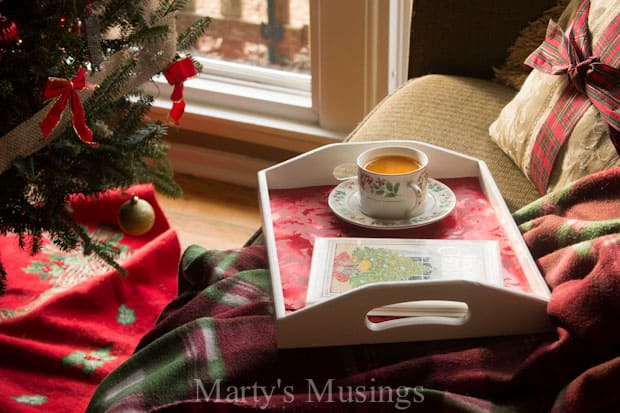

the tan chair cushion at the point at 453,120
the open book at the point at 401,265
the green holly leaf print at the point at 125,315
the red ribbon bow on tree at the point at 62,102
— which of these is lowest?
the green holly leaf print at the point at 125,315

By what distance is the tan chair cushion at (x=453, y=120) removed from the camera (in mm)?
1290

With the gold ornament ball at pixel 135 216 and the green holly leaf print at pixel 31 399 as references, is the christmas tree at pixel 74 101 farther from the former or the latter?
the green holly leaf print at pixel 31 399

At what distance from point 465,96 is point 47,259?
40.8 inches

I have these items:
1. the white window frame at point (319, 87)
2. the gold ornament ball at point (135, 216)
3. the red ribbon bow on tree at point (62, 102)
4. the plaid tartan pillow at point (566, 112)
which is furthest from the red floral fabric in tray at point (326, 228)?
the white window frame at point (319, 87)

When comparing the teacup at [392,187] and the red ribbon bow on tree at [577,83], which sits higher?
the red ribbon bow on tree at [577,83]

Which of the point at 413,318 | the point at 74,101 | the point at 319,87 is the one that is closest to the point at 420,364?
the point at 413,318

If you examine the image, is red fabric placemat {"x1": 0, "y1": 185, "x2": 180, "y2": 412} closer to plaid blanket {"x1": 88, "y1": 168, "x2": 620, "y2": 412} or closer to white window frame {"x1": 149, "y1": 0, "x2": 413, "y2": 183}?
white window frame {"x1": 149, "y1": 0, "x2": 413, "y2": 183}

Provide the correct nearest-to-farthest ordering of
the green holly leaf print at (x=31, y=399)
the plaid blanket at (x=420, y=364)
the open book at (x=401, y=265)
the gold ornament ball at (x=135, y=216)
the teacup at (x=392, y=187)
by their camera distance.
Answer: the plaid blanket at (x=420, y=364)
the open book at (x=401, y=265)
the teacup at (x=392, y=187)
the green holly leaf print at (x=31, y=399)
the gold ornament ball at (x=135, y=216)

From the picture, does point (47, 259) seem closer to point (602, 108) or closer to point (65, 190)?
point (65, 190)

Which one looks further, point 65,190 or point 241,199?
point 241,199

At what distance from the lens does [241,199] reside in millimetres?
2219

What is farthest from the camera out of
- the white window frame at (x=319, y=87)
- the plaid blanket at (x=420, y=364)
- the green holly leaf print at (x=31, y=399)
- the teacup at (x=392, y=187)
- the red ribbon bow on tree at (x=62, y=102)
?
the white window frame at (x=319, y=87)

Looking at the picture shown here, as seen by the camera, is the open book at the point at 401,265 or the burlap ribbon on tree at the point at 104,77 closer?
the open book at the point at 401,265

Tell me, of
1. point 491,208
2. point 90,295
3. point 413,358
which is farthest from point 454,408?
point 90,295
